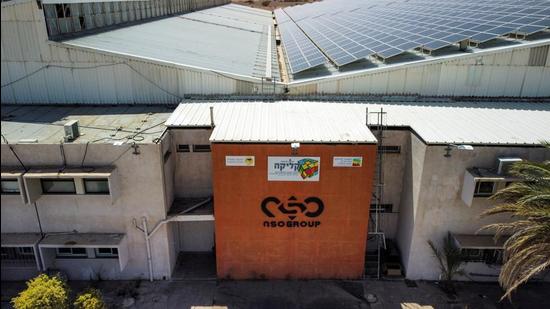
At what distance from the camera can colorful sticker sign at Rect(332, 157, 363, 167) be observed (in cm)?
1676

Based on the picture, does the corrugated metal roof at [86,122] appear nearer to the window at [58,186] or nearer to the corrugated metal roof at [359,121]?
the corrugated metal roof at [359,121]

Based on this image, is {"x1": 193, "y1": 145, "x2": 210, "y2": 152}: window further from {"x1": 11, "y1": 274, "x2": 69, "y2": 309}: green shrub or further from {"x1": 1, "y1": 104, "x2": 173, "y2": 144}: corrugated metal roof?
{"x1": 11, "y1": 274, "x2": 69, "y2": 309}: green shrub

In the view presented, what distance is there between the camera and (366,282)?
61.6 feet

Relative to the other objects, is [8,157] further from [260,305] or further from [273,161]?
[260,305]

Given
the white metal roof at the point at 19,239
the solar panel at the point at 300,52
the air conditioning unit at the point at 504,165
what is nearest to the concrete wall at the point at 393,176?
the air conditioning unit at the point at 504,165

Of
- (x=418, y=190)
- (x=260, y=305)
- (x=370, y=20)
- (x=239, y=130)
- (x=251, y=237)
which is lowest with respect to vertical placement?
(x=260, y=305)

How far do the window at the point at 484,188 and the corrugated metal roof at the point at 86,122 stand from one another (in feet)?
45.9

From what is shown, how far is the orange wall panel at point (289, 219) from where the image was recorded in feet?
54.9

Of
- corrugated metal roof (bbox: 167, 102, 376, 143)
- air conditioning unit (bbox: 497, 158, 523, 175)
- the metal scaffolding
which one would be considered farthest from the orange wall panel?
air conditioning unit (bbox: 497, 158, 523, 175)

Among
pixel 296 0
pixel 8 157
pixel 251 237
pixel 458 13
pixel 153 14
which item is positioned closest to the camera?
pixel 8 157

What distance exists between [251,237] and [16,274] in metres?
11.2

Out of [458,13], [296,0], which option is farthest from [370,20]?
[296,0]

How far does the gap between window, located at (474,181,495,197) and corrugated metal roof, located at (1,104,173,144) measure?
14.0m

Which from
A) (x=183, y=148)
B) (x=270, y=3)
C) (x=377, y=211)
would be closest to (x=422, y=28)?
(x=377, y=211)
